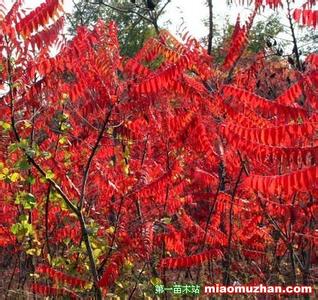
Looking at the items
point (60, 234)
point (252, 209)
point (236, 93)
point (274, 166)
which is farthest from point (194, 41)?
point (60, 234)

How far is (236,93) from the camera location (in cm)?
517

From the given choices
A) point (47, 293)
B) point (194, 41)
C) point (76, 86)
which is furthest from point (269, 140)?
point (47, 293)

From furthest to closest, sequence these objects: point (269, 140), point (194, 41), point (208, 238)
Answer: point (208, 238) → point (194, 41) → point (269, 140)

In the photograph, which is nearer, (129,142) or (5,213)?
(129,142)

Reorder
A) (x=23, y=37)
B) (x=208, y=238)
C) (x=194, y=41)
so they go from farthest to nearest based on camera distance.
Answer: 1. (x=208, y=238)
2. (x=194, y=41)
3. (x=23, y=37)

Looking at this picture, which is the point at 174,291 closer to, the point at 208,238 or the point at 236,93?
the point at 208,238

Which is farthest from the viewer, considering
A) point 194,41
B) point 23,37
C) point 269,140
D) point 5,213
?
point 5,213

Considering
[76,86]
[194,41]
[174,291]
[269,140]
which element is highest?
[194,41]

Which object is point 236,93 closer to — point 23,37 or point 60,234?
point 23,37

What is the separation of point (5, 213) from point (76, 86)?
3163 millimetres

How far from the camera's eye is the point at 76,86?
5.81m

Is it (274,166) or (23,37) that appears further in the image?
(274,166)

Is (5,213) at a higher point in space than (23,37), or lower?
lower

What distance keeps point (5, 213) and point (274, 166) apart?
4.45 metres
